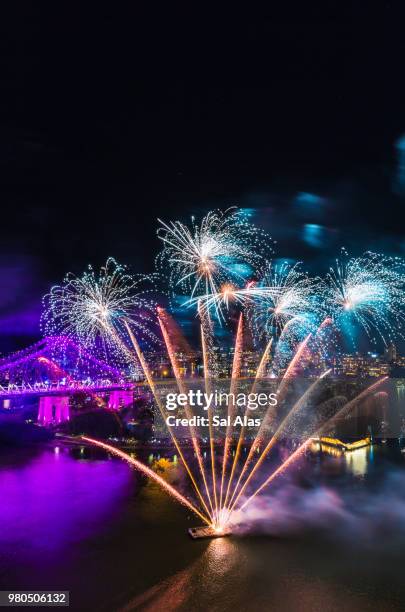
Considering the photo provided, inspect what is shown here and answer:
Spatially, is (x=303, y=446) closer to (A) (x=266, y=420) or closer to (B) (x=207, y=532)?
(A) (x=266, y=420)

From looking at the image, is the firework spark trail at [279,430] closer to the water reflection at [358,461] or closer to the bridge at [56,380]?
the water reflection at [358,461]

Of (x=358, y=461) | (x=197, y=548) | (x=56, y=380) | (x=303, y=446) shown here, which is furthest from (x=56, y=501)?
(x=56, y=380)

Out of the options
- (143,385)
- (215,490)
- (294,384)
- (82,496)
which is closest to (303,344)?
(215,490)

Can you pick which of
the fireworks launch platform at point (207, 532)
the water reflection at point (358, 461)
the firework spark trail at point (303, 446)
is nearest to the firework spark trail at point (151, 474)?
the fireworks launch platform at point (207, 532)

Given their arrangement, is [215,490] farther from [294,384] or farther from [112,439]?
[294,384]

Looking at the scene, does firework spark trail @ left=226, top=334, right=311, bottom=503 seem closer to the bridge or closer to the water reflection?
the water reflection
